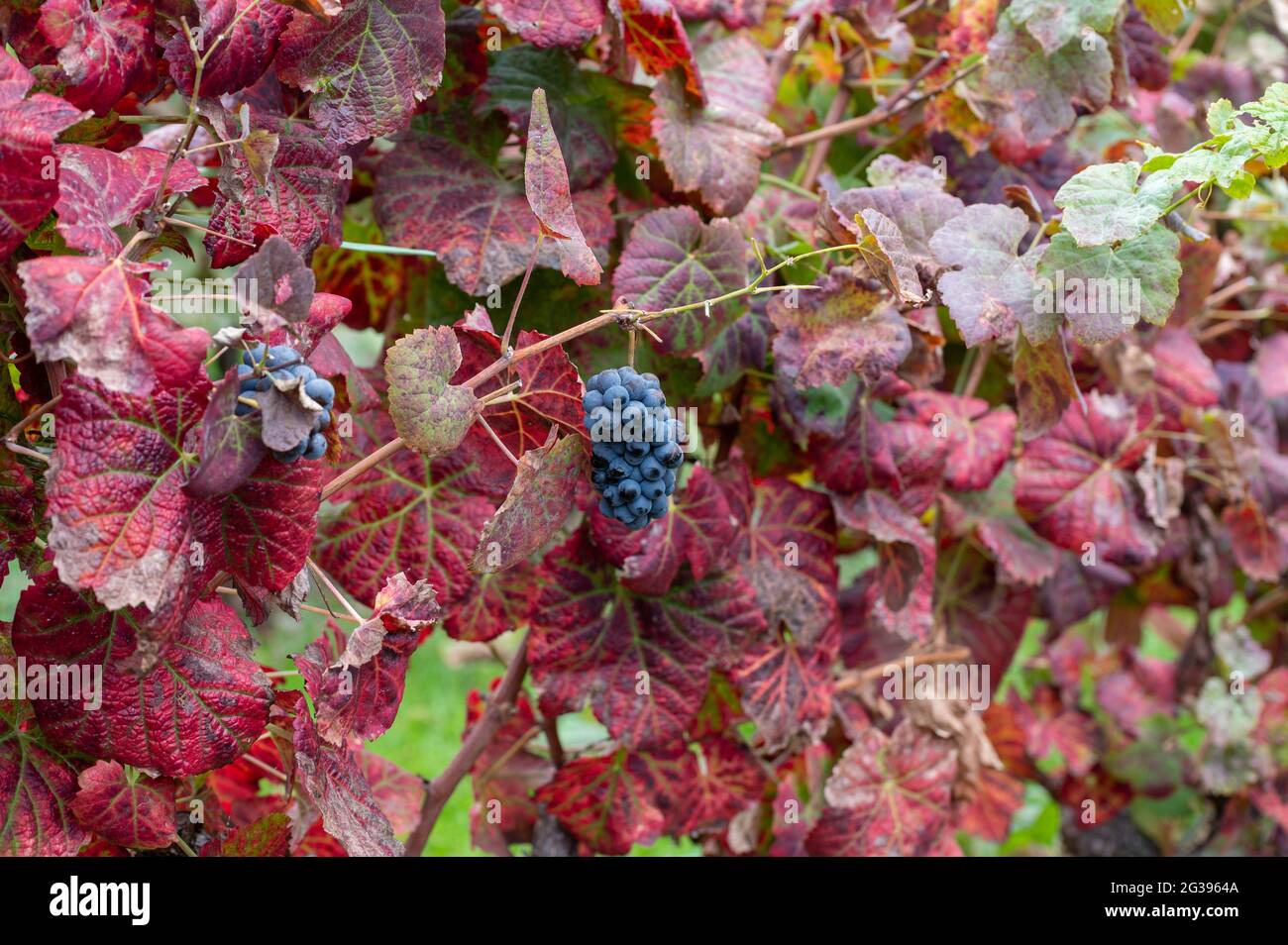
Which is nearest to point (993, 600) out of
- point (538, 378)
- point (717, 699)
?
point (717, 699)

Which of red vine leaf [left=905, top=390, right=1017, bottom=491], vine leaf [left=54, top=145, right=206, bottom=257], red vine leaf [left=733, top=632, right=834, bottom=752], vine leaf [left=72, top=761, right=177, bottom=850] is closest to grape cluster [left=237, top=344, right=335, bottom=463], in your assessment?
vine leaf [left=54, top=145, right=206, bottom=257]

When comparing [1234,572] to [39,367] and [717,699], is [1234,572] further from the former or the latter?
[39,367]

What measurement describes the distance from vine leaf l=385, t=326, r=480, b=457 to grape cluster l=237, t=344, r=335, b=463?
0.23 feet

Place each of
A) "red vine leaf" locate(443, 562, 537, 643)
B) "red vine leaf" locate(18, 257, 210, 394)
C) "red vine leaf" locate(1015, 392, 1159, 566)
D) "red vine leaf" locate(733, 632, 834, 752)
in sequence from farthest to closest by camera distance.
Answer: "red vine leaf" locate(1015, 392, 1159, 566) → "red vine leaf" locate(733, 632, 834, 752) → "red vine leaf" locate(443, 562, 537, 643) → "red vine leaf" locate(18, 257, 210, 394)

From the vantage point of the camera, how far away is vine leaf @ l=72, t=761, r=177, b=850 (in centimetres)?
103

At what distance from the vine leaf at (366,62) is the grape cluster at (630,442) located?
0.34 meters

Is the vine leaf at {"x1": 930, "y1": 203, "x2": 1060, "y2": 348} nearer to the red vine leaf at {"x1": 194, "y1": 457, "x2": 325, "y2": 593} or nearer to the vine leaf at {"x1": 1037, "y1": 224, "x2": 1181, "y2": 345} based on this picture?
the vine leaf at {"x1": 1037, "y1": 224, "x2": 1181, "y2": 345}

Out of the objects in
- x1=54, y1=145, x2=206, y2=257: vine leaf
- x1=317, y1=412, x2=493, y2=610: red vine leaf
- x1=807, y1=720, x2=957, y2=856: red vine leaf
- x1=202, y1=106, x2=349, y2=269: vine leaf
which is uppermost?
x1=54, y1=145, x2=206, y2=257: vine leaf

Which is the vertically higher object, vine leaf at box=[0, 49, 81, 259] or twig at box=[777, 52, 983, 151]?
vine leaf at box=[0, 49, 81, 259]

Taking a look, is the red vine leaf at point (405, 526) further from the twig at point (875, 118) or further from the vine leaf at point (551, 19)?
the twig at point (875, 118)

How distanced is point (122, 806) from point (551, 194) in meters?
0.65

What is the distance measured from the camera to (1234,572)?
245 centimetres

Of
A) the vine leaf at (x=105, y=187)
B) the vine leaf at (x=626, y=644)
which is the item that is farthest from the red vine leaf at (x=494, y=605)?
the vine leaf at (x=105, y=187)

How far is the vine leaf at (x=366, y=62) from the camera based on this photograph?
1.12 m
